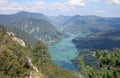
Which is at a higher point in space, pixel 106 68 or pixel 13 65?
pixel 106 68

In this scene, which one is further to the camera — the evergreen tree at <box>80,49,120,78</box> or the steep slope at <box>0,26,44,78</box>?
the steep slope at <box>0,26,44,78</box>

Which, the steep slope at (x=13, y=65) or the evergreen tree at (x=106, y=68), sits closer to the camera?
the evergreen tree at (x=106, y=68)

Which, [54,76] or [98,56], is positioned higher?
[98,56]

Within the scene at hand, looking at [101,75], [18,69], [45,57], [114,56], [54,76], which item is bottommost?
[54,76]

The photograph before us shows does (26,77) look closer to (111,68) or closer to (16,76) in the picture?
(16,76)

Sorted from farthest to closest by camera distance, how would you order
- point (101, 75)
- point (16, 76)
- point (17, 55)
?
point (17, 55) → point (16, 76) → point (101, 75)

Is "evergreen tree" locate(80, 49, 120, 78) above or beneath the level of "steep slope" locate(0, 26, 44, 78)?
above

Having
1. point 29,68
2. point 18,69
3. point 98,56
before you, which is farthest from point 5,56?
point 98,56

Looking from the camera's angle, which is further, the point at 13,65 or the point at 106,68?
the point at 13,65

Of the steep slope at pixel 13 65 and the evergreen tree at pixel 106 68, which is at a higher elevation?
the evergreen tree at pixel 106 68

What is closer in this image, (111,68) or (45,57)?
(111,68)

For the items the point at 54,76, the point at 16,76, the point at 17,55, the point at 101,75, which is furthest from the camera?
the point at 54,76
